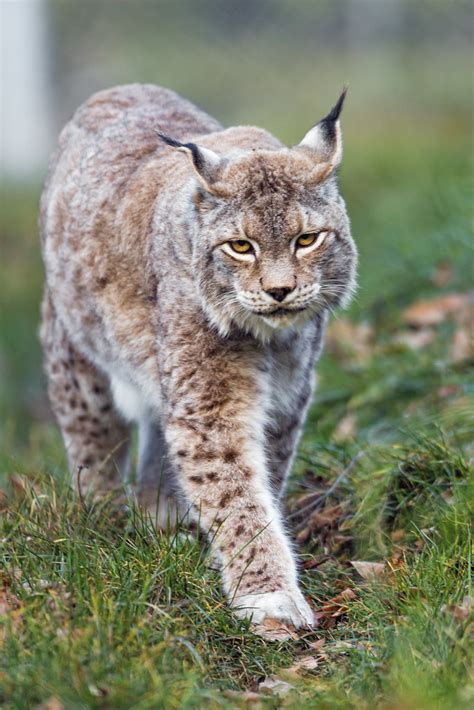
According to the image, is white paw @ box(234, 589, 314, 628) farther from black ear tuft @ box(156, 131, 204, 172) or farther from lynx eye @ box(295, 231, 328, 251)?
black ear tuft @ box(156, 131, 204, 172)

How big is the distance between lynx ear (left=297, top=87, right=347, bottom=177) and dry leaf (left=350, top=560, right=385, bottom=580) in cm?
138

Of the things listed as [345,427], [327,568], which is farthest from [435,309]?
[327,568]

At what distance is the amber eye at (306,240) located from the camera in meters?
4.01

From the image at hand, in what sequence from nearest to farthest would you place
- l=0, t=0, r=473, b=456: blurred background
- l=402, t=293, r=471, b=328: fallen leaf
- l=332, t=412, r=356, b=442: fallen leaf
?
1. l=332, t=412, r=356, b=442: fallen leaf
2. l=402, t=293, r=471, b=328: fallen leaf
3. l=0, t=0, r=473, b=456: blurred background

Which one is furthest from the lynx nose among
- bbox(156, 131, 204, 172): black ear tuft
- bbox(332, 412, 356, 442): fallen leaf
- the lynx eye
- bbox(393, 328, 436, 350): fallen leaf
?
bbox(393, 328, 436, 350): fallen leaf

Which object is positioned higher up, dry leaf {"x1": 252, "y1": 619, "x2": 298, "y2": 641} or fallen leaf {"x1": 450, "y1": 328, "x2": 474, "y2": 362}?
fallen leaf {"x1": 450, "y1": 328, "x2": 474, "y2": 362}

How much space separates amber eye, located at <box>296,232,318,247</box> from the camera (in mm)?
4012

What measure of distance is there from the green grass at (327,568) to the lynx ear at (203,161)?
3.26ft

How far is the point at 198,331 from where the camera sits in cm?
426

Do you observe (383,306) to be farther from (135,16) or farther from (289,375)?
(135,16)

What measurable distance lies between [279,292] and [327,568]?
1062mm

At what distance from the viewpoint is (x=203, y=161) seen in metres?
4.10

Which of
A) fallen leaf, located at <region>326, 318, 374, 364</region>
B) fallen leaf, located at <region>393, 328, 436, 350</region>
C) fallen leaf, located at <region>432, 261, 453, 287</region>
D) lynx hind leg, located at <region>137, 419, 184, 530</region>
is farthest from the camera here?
fallen leaf, located at <region>432, 261, 453, 287</region>

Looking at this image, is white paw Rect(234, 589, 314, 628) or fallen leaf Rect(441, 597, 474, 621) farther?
white paw Rect(234, 589, 314, 628)
